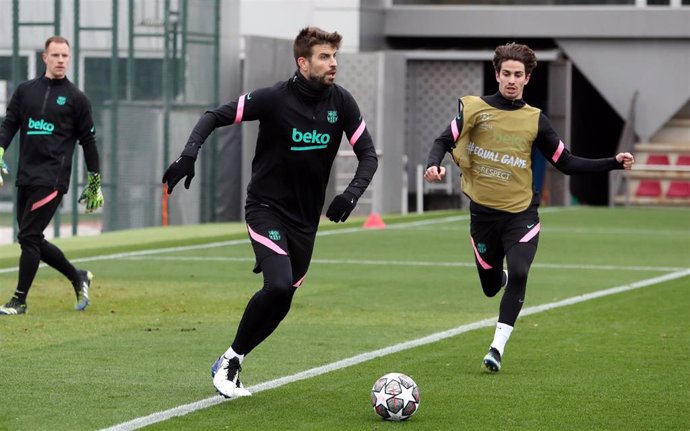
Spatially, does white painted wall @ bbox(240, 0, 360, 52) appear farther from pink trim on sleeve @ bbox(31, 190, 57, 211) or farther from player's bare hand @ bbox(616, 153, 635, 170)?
player's bare hand @ bbox(616, 153, 635, 170)

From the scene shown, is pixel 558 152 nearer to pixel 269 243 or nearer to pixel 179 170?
pixel 269 243

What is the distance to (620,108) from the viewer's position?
3662 cm

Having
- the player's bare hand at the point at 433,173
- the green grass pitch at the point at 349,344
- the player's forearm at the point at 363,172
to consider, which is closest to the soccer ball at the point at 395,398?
the green grass pitch at the point at 349,344

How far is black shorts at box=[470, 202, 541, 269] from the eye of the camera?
1034 centimetres

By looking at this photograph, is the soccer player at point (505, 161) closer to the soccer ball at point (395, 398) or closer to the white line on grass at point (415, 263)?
the soccer ball at point (395, 398)

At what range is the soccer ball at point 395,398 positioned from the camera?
8031 millimetres

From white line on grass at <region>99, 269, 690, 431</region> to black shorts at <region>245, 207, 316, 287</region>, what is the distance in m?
0.78

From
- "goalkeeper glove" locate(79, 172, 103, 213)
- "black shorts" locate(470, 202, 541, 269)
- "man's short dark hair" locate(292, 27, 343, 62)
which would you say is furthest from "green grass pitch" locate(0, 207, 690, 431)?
"man's short dark hair" locate(292, 27, 343, 62)

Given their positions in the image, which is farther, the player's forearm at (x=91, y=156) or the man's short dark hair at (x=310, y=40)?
the player's forearm at (x=91, y=156)

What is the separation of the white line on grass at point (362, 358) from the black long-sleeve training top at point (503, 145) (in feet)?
4.34

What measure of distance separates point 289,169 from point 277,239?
1.33 feet

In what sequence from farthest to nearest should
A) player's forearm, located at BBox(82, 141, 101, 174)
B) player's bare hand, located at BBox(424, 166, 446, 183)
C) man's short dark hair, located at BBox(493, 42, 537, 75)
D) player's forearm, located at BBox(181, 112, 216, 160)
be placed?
player's forearm, located at BBox(82, 141, 101, 174), man's short dark hair, located at BBox(493, 42, 537, 75), player's bare hand, located at BBox(424, 166, 446, 183), player's forearm, located at BBox(181, 112, 216, 160)

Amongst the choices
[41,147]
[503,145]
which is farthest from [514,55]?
[41,147]

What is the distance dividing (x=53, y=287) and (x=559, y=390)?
743 cm
